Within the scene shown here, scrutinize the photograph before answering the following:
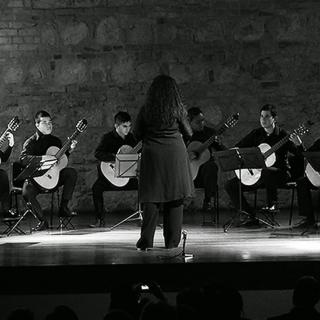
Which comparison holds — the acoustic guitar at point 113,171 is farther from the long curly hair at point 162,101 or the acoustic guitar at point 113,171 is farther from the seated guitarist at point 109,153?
the long curly hair at point 162,101

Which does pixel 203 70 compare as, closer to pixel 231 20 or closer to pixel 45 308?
pixel 231 20

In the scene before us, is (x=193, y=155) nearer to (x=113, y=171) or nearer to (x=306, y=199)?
(x=113, y=171)

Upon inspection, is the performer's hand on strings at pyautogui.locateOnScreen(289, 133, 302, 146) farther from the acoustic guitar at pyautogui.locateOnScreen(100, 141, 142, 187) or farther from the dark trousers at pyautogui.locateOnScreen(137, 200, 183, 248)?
the dark trousers at pyautogui.locateOnScreen(137, 200, 183, 248)

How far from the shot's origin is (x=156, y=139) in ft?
23.3

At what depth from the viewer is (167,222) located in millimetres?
7234

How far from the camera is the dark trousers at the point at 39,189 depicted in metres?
9.72

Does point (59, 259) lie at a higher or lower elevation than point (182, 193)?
lower

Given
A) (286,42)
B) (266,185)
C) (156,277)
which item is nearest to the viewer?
(156,277)

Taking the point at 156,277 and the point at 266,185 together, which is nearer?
the point at 156,277

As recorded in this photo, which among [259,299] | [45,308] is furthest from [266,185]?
[45,308]

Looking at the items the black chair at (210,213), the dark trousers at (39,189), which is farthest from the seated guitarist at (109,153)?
the black chair at (210,213)

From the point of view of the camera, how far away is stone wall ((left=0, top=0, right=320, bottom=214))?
11891mm

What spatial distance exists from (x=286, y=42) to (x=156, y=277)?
657 cm

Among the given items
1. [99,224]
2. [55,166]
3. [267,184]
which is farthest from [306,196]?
[55,166]
